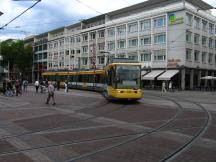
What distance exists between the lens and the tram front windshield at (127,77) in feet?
73.0

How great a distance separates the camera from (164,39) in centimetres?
5694

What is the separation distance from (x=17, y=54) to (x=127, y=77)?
79.9 meters

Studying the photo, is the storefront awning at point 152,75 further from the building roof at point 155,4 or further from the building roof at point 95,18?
the building roof at point 95,18

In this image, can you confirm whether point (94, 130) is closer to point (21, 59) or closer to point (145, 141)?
point (145, 141)

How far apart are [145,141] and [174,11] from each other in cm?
4931

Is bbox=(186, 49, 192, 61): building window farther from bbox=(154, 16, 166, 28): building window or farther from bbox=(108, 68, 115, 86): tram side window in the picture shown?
bbox=(108, 68, 115, 86): tram side window

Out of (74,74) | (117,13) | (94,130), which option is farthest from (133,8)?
(94,130)

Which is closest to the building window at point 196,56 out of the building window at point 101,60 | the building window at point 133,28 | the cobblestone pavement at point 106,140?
the building window at point 133,28

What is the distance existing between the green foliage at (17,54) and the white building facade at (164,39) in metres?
31.0

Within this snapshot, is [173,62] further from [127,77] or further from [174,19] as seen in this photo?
[127,77]

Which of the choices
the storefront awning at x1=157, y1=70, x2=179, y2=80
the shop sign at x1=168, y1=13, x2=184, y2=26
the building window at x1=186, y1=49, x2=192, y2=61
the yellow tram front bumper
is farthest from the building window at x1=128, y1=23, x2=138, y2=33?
the yellow tram front bumper

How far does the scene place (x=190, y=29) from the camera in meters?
55.6

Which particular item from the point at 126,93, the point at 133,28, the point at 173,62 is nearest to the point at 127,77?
the point at 126,93

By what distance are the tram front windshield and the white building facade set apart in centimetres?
3029
